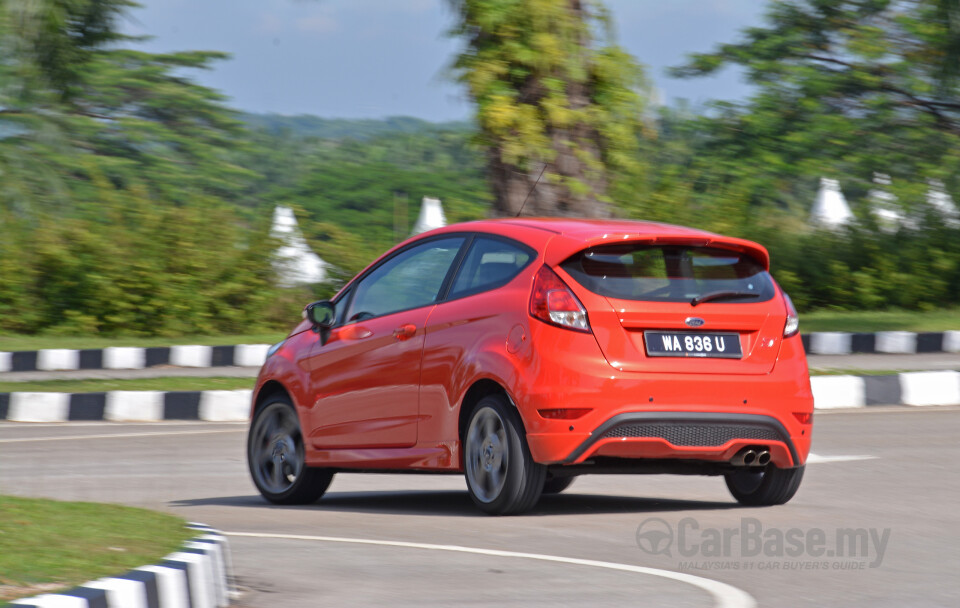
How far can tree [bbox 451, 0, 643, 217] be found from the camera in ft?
56.7

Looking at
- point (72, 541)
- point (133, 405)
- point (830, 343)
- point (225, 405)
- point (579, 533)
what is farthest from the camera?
point (830, 343)

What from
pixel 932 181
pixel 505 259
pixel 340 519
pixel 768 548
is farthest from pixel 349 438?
pixel 932 181

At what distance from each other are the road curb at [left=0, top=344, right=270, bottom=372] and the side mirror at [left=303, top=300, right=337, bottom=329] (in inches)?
486

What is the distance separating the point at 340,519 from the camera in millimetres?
7465

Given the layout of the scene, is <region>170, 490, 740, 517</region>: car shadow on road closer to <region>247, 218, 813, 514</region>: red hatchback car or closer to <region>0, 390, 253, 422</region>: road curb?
<region>247, 218, 813, 514</region>: red hatchback car

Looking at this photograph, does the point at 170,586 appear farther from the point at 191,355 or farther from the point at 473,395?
the point at 191,355

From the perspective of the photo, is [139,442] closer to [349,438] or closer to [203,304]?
[349,438]

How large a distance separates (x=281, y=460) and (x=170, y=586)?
4.19 m

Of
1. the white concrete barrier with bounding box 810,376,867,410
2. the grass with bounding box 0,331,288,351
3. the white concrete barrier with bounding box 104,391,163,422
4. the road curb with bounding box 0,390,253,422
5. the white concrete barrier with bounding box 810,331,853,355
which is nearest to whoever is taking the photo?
the white concrete barrier with bounding box 810,376,867,410

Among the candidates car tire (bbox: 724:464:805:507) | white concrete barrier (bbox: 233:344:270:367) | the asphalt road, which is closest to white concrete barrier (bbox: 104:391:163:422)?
the asphalt road

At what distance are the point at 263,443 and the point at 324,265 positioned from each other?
16.8m

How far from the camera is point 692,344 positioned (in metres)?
6.98

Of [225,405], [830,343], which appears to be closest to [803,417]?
[225,405]

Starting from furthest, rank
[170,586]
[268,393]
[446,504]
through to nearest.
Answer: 1. [268,393]
2. [446,504]
3. [170,586]
